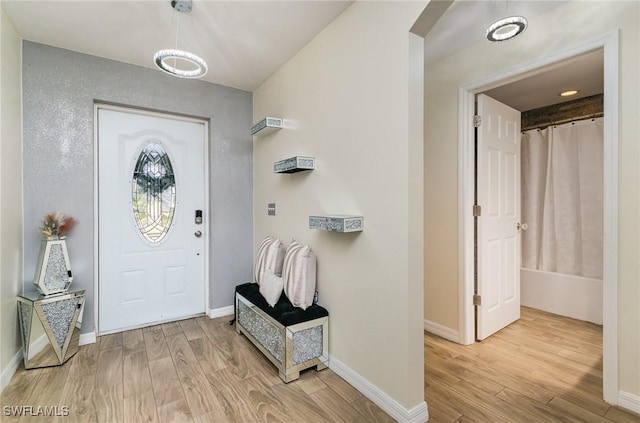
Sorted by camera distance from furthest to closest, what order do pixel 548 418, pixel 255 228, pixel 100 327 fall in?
pixel 255 228 < pixel 100 327 < pixel 548 418

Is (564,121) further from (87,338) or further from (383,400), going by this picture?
(87,338)

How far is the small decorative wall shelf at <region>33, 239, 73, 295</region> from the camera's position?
89.0 inches

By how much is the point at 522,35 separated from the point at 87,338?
429 centimetres

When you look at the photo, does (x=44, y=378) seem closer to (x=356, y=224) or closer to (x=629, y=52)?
(x=356, y=224)

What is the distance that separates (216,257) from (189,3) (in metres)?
2.28

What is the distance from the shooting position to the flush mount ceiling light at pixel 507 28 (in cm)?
171

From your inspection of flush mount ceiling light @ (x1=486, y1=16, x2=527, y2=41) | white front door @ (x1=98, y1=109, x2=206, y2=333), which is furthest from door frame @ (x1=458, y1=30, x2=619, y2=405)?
white front door @ (x1=98, y1=109, x2=206, y2=333)

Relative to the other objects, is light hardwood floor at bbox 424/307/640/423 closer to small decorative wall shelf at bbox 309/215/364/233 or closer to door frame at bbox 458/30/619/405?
door frame at bbox 458/30/619/405

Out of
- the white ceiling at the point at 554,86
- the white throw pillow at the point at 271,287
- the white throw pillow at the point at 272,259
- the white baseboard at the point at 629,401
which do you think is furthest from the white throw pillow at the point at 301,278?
the white ceiling at the point at 554,86

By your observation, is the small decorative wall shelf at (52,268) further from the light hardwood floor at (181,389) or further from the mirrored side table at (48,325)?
the light hardwood floor at (181,389)

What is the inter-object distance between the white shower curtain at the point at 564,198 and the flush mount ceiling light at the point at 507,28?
7.28ft

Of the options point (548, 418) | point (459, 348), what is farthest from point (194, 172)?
point (548, 418)

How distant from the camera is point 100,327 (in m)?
2.80

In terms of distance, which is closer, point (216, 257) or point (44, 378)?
point (44, 378)
